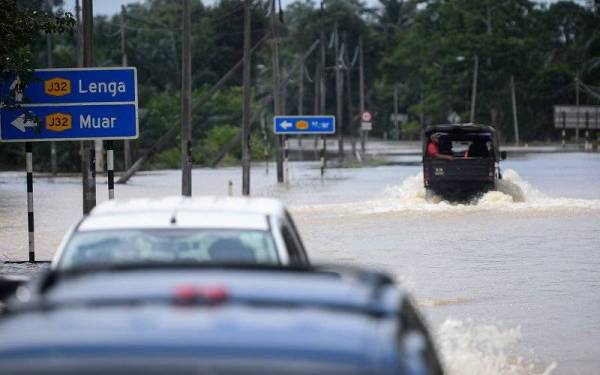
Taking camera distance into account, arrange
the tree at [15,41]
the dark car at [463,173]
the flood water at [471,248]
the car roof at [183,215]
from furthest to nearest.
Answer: the dark car at [463,173] → the tree at [15,41] → the flood water at [471,248] → the car roof at [183,215]

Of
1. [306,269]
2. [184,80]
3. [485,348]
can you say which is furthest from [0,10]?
[306,269]

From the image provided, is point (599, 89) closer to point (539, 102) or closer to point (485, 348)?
point (539, 102)

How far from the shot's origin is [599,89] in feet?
398

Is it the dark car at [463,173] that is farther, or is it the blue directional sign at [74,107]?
the dark car at [463,173]

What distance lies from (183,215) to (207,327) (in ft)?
13.8

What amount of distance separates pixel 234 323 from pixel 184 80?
89.3 feet

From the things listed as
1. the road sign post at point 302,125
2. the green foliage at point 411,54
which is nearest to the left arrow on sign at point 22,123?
the road sign post at point 302,125

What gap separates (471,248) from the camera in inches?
907

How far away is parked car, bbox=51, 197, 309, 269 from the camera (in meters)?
7.49

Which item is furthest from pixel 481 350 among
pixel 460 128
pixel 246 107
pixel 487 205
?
pixel 246 107

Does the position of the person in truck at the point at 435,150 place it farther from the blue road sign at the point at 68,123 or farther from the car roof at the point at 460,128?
the blue road sign at the point at 68,123

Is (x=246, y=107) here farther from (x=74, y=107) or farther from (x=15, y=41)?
(x=15, y=41)

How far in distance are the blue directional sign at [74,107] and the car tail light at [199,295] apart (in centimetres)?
1597

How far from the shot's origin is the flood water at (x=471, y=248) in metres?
12.8
